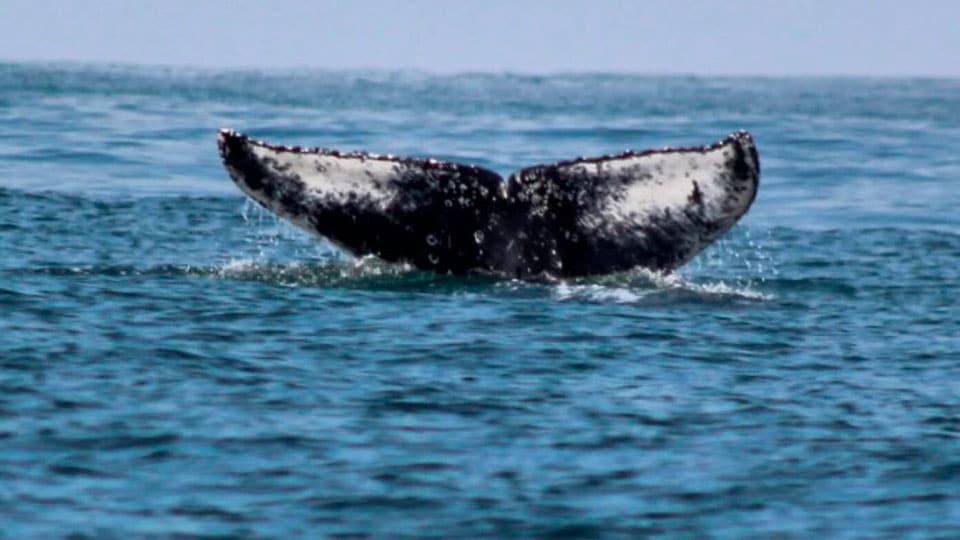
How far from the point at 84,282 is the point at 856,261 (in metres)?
6.72

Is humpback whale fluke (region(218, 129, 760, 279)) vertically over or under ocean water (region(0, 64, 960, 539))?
over

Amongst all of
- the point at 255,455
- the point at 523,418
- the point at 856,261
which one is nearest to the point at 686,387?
the point at 523,418

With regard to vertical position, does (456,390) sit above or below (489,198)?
below

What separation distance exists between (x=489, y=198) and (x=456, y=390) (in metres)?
2.39

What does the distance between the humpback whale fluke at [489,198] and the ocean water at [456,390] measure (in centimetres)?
44

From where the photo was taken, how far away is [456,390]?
9867 mm

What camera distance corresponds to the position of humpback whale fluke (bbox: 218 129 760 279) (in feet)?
38.8

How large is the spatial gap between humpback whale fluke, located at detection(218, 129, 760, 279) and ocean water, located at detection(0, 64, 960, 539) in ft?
1.45

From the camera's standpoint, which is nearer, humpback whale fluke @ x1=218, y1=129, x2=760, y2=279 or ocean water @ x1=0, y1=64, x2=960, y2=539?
ocean water @ x1=0, y1=64, x2=960, y2=539

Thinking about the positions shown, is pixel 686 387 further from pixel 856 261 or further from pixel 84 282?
pixel 856 261

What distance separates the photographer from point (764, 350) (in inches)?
447

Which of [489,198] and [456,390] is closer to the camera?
[456,390]

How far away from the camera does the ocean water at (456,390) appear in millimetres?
7695

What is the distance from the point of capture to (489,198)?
12016mm
